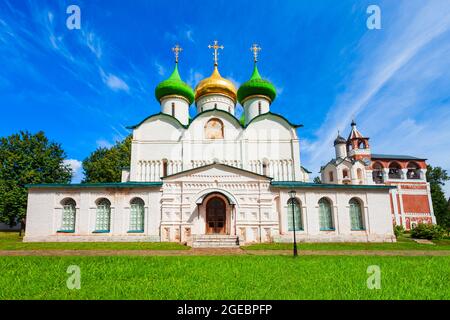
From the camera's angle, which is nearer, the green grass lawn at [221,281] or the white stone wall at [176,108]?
the green grass lawn at [221,281]

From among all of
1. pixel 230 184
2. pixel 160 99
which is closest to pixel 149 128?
pixel 160 99

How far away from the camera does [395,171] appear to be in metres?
39.0

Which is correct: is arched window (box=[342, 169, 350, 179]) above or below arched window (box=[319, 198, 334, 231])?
above

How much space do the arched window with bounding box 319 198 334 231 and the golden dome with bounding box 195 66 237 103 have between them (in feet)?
44.0

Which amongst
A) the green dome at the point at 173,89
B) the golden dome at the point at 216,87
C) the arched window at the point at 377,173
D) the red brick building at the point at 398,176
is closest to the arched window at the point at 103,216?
the green dome at the point at 173,89

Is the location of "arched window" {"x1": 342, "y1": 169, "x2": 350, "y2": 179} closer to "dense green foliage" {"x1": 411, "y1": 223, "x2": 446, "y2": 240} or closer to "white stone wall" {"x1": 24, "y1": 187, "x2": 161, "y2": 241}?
"dense green foliage" {"x1": 411, "y1": 223, "x2": 446, "y2": 240}

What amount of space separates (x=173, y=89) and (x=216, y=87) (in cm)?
420

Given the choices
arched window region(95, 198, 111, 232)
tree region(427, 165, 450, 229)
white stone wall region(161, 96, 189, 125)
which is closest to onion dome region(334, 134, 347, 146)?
tree region(427, 165, 450, 229)

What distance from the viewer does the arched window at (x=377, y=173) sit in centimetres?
3753

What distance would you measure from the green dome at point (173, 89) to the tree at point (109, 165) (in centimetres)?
1149

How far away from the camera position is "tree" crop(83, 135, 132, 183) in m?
30.3

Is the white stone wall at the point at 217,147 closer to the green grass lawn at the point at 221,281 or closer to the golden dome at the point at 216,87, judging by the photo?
the golden dome at the point at 216,87

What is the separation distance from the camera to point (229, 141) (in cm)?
2052

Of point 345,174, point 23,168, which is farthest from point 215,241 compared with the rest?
point 23,168
